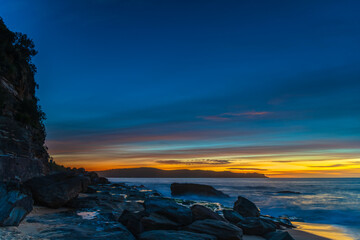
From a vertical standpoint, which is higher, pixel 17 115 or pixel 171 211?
pixel 17 115

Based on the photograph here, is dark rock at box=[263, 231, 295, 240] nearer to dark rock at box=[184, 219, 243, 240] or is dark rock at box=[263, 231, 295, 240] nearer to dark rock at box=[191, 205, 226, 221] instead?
dark rock at box=[184, 219, 243, 240]

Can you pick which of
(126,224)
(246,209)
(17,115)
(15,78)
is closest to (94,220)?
(126,224)

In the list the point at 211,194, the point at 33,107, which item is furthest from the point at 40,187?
the point at 211,194

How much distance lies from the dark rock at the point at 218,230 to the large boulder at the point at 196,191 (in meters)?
31.8

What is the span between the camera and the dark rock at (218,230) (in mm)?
9531

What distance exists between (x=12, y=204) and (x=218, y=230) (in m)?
7.44

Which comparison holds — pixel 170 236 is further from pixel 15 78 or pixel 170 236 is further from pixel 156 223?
pixel 15 78

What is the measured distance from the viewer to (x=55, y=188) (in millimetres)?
12992

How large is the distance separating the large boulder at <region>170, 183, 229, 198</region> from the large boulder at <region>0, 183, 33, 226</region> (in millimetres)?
35087

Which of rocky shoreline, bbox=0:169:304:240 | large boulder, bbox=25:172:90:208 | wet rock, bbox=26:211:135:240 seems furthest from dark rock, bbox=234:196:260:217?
large boulder, bbox=25:172:90:208

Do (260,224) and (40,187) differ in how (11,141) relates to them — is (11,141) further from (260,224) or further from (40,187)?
(260,224)

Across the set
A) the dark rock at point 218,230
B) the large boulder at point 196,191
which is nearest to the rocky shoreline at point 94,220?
the dark rock at point 218,230

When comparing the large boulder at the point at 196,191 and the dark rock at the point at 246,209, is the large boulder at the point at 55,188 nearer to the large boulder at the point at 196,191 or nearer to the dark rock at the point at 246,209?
the dark rock at the point at 246,209

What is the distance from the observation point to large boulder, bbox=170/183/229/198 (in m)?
41.0
